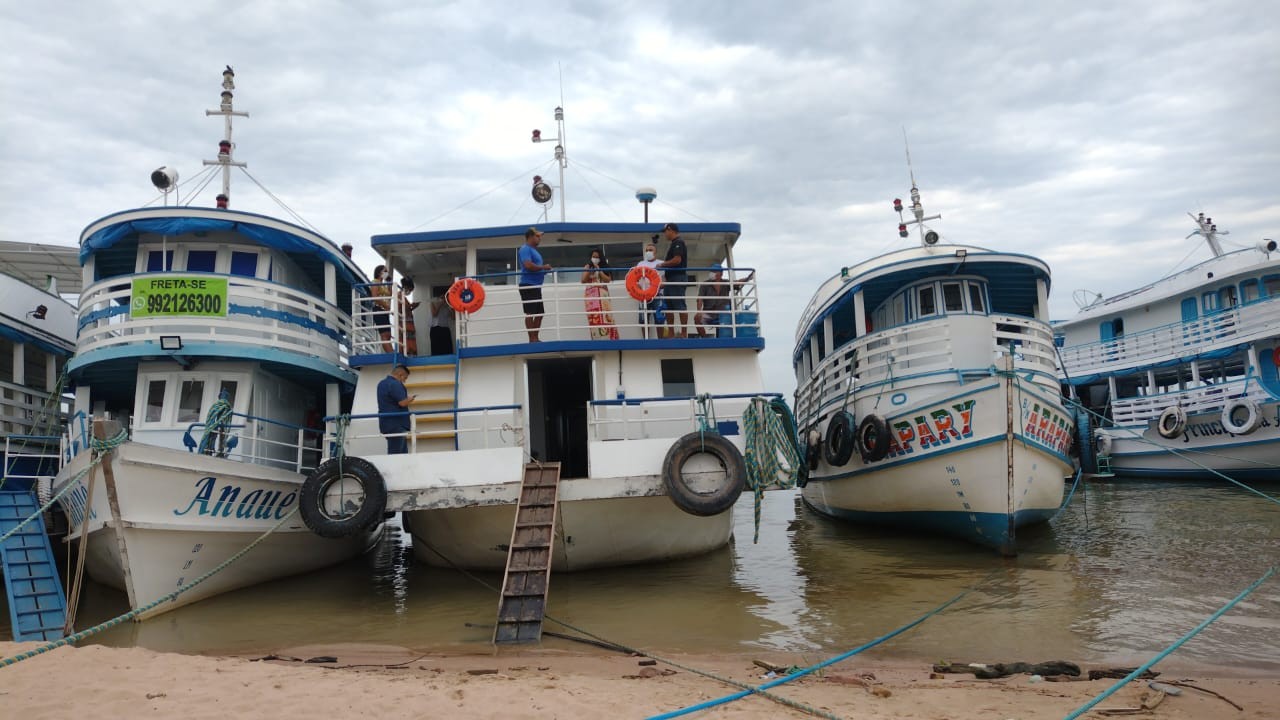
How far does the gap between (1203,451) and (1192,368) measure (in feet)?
9.02

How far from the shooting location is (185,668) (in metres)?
6.00

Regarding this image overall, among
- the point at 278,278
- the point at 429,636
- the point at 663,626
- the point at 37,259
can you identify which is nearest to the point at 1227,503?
the point at 663,626

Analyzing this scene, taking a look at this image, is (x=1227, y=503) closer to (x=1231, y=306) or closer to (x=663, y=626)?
(x=1231, y=306)

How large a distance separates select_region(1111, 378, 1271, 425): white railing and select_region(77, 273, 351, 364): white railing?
2320 cm

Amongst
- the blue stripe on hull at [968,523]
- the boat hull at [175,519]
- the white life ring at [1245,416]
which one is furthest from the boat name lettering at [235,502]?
the white life ring at [1245,416]

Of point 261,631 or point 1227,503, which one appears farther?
point 1227,503

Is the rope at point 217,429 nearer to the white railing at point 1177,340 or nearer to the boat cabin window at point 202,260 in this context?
the boat cabin window at point 202,260

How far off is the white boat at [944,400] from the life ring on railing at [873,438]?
0.08ft

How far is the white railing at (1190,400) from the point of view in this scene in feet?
66.6

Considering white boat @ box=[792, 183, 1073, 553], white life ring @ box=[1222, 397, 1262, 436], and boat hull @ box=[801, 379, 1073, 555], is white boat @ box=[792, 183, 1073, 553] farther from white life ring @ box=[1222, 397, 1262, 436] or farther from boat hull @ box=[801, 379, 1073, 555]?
white life ring @ box=[1222, 397, 1262, 436]

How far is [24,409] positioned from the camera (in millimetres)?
13258

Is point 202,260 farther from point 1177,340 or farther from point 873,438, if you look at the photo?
point 1177,340

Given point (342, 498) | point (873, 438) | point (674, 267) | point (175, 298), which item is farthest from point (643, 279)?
point (175, 298)

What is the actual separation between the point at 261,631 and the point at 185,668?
2158 mm
